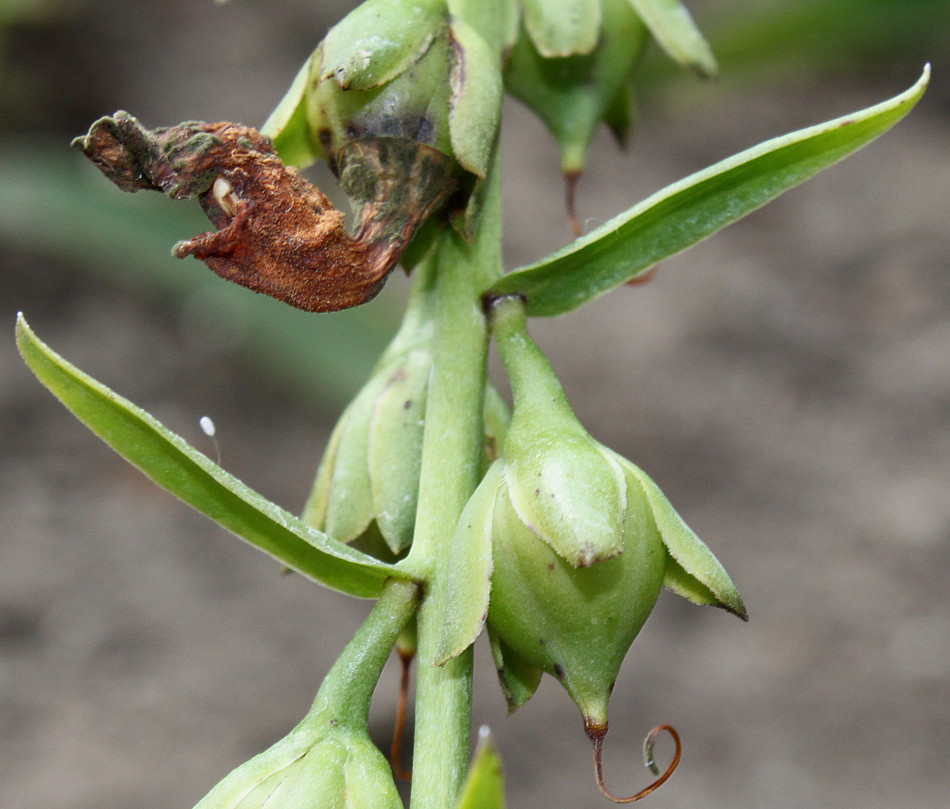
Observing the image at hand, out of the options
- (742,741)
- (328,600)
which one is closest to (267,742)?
(328,600)

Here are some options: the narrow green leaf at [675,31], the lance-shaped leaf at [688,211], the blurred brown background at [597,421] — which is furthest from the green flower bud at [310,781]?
the blurred brown background at [597,421]

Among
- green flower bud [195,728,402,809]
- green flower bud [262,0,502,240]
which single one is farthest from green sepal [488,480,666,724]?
green flower bud [262,0,502,240]

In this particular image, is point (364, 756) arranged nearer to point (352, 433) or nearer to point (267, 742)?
point (352, 433)

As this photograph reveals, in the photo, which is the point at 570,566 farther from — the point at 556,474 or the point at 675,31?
the point at 675,31

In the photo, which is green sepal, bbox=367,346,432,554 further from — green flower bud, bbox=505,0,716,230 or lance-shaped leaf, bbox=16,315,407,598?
green flower bud, bbox=505,0,716,230

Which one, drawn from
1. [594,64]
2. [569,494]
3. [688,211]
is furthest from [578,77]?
Result: [569,494]

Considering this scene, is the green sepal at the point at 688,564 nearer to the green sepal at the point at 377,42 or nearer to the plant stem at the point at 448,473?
the plant stem at the point at 448,473

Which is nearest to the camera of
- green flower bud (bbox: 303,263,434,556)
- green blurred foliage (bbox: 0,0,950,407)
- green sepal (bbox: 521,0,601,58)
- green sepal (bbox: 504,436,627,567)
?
green sepal (bbox: 504,436,627,567)
